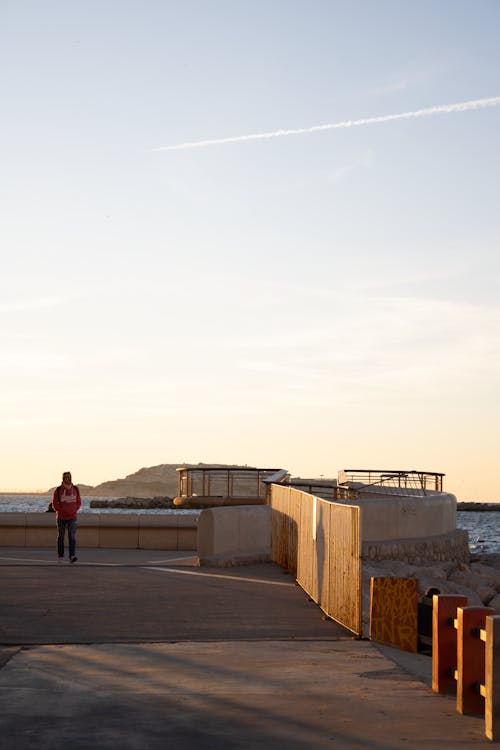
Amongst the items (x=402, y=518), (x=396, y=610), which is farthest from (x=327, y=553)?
(x=402, y=518)

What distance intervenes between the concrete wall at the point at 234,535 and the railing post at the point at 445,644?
424 inches

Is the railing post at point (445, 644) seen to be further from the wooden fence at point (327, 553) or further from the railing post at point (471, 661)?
the wooden fence at point (327, 553)

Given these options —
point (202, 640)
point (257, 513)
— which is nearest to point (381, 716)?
point (202, 640)

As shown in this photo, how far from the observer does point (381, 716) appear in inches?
305

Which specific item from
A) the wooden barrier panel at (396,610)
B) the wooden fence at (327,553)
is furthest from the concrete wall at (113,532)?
the wooden barrier panel at (396,610)

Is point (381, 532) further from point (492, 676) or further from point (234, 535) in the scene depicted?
point (492, 676)

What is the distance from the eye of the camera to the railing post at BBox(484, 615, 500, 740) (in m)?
7.24

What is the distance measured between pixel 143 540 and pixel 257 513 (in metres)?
6.20

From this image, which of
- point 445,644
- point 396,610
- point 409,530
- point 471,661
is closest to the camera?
point 471,661

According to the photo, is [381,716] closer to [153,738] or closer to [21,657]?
[153,738]

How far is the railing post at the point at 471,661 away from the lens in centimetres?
793

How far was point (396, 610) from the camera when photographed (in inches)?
440

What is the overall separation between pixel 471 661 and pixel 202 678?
2.34m

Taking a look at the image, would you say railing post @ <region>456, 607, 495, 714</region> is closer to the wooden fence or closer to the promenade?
the promenade
